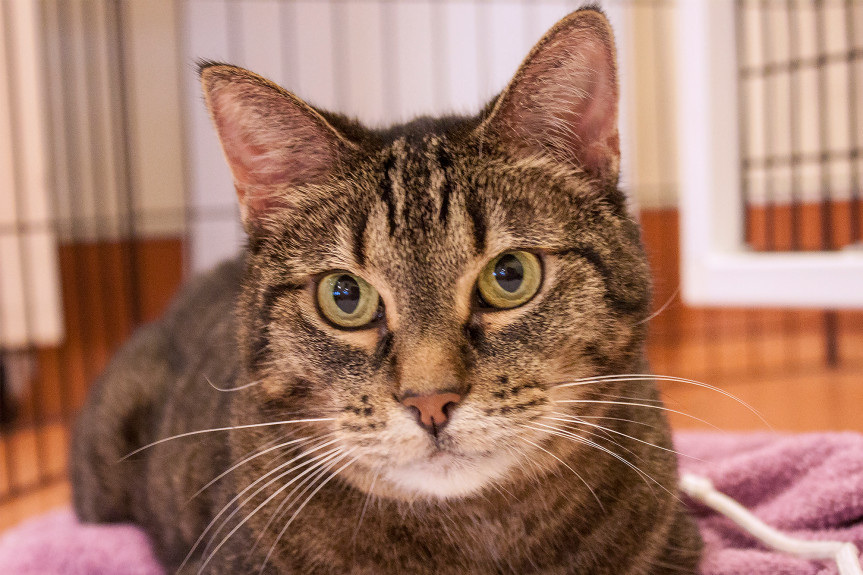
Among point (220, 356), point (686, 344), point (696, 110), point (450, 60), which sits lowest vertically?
point (686, 344)

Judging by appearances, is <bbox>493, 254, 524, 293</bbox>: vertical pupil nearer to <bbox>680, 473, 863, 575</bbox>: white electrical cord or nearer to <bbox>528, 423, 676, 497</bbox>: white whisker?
<bbox>528, 423, 676, 497</bbox>: white whisker

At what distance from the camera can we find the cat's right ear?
0.85 metres

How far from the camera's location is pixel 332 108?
246cm

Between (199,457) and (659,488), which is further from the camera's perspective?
(199,457)

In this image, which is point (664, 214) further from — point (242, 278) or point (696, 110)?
point (242, 278)

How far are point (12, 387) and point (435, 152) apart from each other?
2.19m

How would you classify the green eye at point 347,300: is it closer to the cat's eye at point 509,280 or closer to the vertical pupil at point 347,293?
the vertical pupil at point 347,293

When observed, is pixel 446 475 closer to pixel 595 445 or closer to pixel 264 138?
pixel 595 445

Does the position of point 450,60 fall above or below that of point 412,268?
above

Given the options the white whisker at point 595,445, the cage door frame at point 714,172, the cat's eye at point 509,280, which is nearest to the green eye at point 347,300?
the cat's eye at point 509,280

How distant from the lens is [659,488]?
35.4 inches

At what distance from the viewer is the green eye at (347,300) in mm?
807

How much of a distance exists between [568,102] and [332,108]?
1709 mm

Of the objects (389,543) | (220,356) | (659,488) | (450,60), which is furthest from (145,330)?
(450,60)
